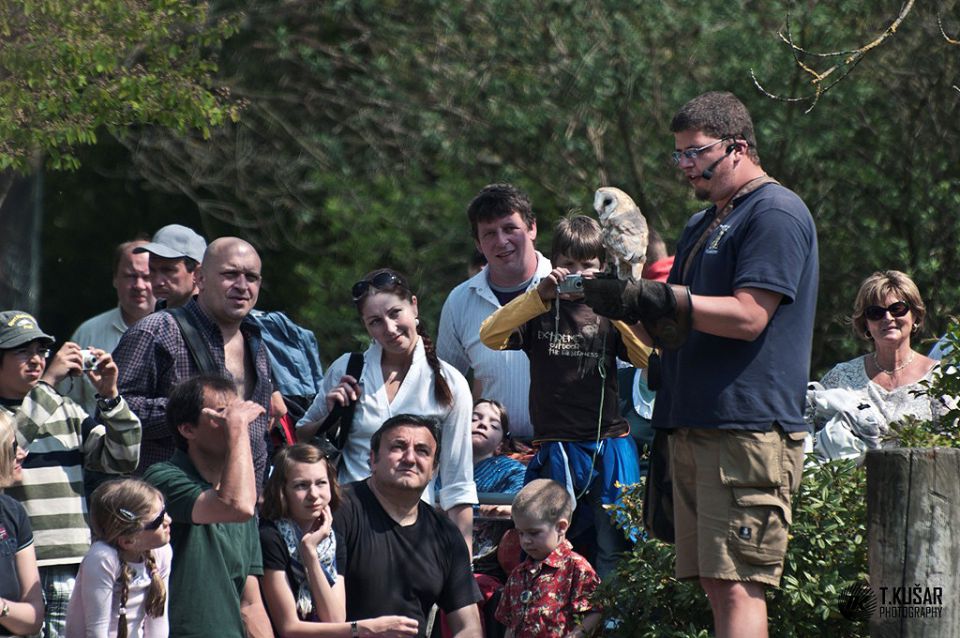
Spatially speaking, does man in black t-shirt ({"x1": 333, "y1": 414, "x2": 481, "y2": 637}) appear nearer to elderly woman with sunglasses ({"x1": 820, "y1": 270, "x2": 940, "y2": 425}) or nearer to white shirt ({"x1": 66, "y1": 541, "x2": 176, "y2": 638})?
white shirt ({"x1": 66, "y1": 541, "x2": 176, "y2": 638})

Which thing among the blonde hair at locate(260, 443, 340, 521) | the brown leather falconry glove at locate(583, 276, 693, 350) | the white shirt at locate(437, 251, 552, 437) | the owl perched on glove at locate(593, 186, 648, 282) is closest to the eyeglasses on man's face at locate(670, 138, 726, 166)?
the brown leather falconry glove at locate(583, 276, 693, 350)

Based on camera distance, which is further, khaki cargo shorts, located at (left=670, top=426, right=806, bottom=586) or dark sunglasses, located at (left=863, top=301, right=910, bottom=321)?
dark sunglasses, located at (left=863, top=301, right=910, bottom=321)

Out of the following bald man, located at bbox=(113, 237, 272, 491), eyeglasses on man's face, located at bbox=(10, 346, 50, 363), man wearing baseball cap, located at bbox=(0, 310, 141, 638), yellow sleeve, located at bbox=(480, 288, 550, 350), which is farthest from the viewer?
Result: bald man, located at bbox=(113, 237, 272, 491)

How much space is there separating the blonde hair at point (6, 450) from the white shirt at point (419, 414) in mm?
1456

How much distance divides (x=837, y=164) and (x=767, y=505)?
697 cm

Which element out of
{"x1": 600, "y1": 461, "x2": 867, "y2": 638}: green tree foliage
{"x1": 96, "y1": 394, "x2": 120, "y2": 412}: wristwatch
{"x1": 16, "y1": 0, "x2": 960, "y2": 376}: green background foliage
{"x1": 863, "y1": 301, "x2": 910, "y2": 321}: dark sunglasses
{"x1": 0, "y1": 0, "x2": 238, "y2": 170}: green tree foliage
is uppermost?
{"x1": 16, "y1": 0, "x2": 960, "y2": 376}: green background foliage

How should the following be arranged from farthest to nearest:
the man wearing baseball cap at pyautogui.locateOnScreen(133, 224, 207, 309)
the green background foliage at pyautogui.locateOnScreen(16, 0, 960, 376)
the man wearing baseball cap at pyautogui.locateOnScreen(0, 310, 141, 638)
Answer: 1. the green background foliage at pyautogui.locateOnScreen(16, 0, 960, 376)
2. the man wearing baseball cap at pyautogui.locateOnScreen(133, 224, 207, 309)
3. the man wearing baseball cap at pyautogui.locateOnScreen(0, 310, 141, 638)

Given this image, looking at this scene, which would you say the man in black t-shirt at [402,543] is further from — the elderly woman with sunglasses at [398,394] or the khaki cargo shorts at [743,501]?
the khaki cargo shorts at [743,501]

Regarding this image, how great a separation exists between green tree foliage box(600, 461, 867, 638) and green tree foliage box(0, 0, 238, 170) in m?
4.01

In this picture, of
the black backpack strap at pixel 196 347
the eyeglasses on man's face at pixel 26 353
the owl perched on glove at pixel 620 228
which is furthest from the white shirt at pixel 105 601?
the owl perched on glove at pixel 620 228

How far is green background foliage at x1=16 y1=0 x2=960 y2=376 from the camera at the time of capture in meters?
11.0

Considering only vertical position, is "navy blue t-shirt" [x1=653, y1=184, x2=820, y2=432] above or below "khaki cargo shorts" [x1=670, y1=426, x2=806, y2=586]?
above

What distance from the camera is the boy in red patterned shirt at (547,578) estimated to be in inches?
232

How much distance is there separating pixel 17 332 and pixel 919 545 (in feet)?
10.7
